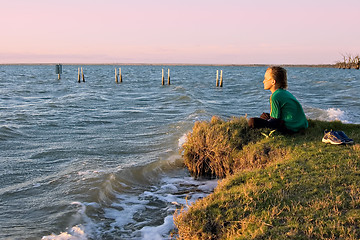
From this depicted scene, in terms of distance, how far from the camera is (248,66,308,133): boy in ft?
24.4

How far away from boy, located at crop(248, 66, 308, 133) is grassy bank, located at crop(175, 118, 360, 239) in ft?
0.74

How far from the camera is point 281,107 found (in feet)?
24.8

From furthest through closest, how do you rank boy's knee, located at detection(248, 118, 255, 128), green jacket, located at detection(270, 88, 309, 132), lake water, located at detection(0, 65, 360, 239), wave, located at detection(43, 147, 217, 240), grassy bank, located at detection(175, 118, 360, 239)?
boy's knee, located at detection(248, 118, 255, 128), green jacket, located at detection(270, 88, 309, 132), lake water, located at detection(0, 65, 360, 239), wave, located at detection(43, 147, 217, 240), grassy bank, located at detection(175, 118, 360, 239)

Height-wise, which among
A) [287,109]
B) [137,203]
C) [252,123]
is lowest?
[137,203]

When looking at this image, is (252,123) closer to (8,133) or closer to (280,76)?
(280,76)

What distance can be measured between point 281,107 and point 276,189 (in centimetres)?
298

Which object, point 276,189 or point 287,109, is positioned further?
point 287,109

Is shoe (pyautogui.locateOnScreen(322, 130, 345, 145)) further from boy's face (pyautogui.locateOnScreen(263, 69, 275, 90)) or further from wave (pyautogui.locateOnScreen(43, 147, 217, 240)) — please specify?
wave (pyautogui.locateOnScreen(43, 147, 217, 240))

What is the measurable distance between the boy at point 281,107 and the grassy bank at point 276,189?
0.23 meters

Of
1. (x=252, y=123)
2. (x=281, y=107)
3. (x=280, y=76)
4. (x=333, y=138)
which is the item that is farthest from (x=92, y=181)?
(x=333, y=138)

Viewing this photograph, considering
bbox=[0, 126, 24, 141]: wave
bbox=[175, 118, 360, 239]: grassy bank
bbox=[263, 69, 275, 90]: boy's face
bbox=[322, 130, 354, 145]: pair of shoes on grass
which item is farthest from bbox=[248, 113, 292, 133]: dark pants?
bbox=[0, 126, 24, 141]: wave

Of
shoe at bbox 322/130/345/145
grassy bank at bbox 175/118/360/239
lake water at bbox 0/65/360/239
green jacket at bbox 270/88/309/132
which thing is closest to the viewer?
grassy bank at bbox 175/118/360/239

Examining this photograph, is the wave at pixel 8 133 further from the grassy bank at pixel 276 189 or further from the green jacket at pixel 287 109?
the green jacket at pixel 287 109

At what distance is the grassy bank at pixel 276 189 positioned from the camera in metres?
3.92
